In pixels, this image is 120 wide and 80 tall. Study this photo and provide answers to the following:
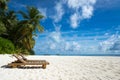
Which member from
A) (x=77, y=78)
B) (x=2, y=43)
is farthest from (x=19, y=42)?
(x=77, y=78)

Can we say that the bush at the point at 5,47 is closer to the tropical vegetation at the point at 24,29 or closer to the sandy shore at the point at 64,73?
the tropical vegetation at the point at 24,29

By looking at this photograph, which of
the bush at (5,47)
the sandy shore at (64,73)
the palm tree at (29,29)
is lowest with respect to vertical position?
the sandy shore at (64,73)

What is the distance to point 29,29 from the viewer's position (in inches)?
1324

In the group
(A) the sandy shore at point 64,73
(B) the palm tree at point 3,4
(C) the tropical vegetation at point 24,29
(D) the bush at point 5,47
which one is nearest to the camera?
(A) the sandy shore at point 64,73

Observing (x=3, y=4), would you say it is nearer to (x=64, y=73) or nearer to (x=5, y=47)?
(x=5, y=47)

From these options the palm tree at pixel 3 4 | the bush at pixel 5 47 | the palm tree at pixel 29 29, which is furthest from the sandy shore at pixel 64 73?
the palm tree at pixel 29 29

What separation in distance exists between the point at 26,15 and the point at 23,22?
135 cm

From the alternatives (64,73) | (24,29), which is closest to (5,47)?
(24,29)

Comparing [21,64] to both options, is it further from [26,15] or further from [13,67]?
[26,15]

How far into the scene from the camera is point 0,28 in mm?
29125

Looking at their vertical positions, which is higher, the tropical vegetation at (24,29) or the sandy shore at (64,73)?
the tropical vegetation at (24,29)

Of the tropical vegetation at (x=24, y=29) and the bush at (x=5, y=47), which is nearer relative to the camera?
the bush at (x=5, y=47)

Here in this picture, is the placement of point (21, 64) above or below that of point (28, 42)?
below

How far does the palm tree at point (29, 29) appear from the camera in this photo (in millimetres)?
34156
